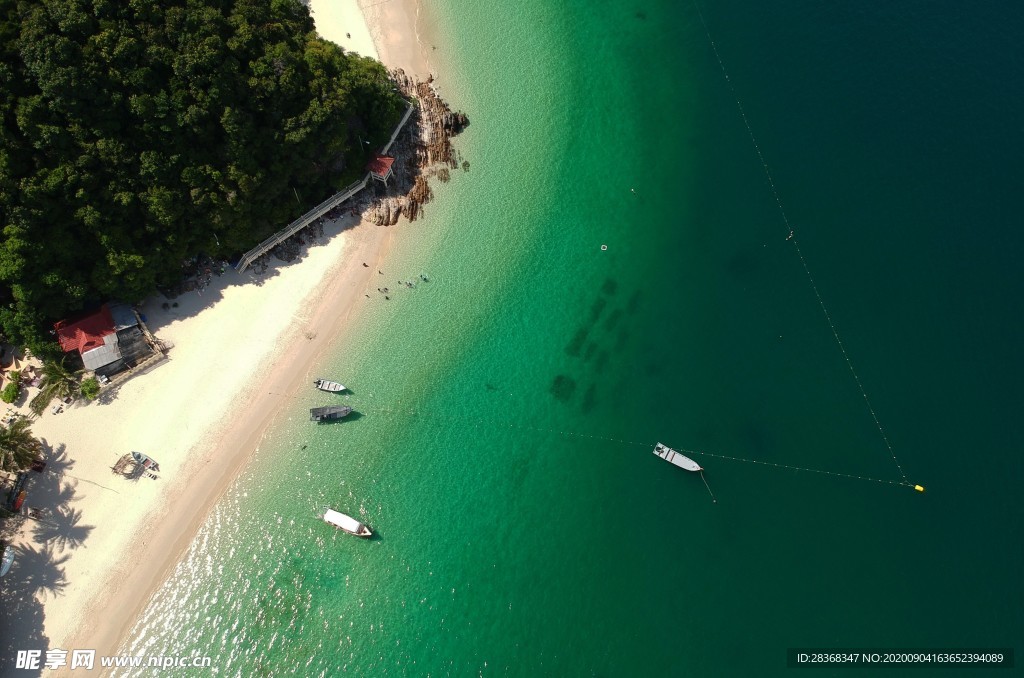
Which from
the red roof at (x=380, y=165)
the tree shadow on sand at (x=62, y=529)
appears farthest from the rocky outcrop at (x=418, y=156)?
the tree shadow on sand at (x=62, y=529)

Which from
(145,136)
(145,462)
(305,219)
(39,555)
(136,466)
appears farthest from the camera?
(305,219)

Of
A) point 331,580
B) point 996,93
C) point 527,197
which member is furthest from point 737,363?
point 996,93

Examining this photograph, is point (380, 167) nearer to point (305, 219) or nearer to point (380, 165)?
point (380, 165)

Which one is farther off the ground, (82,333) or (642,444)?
(642,444)

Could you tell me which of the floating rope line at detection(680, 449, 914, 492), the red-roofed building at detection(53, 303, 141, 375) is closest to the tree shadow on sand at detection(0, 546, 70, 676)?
the red-roofed building at detection(53, 303, 141, 375)

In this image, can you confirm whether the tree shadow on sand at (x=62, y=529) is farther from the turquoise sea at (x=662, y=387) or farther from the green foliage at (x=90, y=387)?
the green foliage at (x=90, y=387)

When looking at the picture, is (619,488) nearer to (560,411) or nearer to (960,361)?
(560,411)

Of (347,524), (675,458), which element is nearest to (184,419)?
(347,524)
